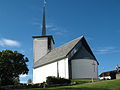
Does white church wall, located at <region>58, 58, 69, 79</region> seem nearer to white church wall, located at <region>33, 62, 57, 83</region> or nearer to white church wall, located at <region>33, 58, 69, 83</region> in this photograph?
white church wall, located at <region>33, 58, 69, 83</region>

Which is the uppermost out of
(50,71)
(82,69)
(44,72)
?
(82,69)

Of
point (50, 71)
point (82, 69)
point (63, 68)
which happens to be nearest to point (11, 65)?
point (50, 71)

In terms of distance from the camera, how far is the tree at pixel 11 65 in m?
55.1

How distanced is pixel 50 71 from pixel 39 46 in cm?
1508

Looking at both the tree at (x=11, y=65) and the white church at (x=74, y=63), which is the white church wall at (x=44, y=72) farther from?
the tree at (x=11, y=65)

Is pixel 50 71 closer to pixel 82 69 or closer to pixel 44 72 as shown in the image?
pixel 44 72

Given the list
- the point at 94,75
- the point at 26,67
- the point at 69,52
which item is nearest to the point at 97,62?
the point at 94,75

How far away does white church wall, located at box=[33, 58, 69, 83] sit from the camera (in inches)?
1997

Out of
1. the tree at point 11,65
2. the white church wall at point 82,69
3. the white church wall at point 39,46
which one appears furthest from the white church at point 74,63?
the white church wall at point 39,46

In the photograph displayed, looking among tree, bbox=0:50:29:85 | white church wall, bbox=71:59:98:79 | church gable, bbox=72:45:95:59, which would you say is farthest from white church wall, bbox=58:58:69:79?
tree, bbox=0:50:29:85

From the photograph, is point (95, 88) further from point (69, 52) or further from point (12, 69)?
point (12, 69)

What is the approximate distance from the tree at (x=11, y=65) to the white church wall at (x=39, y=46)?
938 cm

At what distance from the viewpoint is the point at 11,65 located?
56469mm

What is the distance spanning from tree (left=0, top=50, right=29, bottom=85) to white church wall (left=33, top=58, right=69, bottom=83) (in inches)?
159
